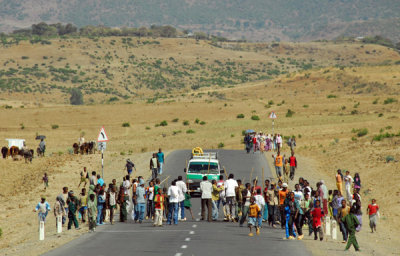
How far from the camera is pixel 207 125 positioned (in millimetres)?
87125

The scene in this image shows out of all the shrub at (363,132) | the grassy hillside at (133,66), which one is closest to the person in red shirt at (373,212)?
the shrub at (363,132)

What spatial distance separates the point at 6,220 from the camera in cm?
3619

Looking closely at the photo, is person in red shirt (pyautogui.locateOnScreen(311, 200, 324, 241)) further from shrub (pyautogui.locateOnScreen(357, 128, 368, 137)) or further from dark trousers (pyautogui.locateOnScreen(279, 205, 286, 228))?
shrub (pyautogui.locateOnScreen(357, 128, 368, 137))

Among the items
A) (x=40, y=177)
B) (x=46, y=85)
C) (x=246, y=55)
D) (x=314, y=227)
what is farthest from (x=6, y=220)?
(x=246, y=55)

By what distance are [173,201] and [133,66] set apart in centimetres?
13875

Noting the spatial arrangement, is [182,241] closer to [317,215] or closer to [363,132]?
[317,215]

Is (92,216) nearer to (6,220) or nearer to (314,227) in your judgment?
(314,227)

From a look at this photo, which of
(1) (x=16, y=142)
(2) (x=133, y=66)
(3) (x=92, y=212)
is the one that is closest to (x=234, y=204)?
(3) (x=92, y=212)

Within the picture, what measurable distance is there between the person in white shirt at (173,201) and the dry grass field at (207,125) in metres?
3.46

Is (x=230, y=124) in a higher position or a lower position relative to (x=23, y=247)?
higher

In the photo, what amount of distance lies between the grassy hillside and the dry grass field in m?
0.70

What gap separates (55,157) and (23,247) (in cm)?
3229

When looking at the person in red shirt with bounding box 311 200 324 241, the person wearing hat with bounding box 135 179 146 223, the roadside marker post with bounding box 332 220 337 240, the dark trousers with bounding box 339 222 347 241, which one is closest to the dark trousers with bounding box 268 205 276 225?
the roadside marker post with bounding box 332 220 337 240

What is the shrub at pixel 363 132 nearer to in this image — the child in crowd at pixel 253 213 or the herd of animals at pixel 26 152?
the herd of animals at pixel 26 152
